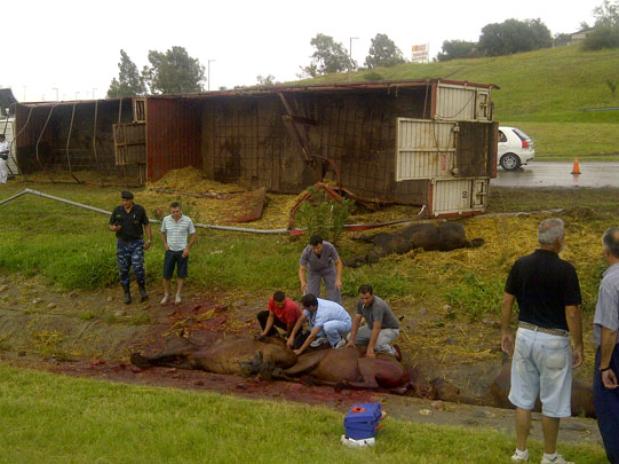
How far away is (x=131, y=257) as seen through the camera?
11844 mm

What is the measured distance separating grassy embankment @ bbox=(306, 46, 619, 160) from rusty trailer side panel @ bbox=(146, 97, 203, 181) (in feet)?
47.2

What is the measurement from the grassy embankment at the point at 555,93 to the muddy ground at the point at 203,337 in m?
18.6

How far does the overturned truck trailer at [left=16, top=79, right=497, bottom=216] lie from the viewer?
13.4 m

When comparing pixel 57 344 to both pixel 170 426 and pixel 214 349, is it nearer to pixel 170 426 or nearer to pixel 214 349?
pixel 214 349

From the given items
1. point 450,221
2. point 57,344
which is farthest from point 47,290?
point 450,221

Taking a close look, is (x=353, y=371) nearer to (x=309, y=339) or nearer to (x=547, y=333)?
(x=309, y=339)

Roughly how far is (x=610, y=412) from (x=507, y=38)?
74.7 meters

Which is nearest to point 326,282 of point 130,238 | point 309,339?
point 309,339

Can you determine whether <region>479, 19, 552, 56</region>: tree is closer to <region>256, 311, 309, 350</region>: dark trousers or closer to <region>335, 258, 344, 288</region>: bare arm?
<region>335, 258, 344, 288</region>: bare arm

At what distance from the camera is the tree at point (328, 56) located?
7838 centimetres

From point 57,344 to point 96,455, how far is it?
604 centimetres

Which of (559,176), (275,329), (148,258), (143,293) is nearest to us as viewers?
(275,329)

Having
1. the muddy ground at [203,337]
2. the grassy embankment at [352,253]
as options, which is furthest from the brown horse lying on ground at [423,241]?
the muddy ground at [203,337]

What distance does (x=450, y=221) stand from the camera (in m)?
13.1
